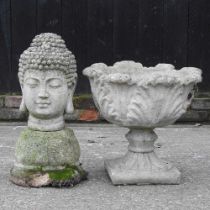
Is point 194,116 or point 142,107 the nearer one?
point 142,107

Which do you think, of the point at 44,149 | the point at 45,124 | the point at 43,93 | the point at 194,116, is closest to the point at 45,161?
the point at 44,149

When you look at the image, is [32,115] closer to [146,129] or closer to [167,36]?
[146,129]

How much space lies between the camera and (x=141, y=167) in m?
3.16

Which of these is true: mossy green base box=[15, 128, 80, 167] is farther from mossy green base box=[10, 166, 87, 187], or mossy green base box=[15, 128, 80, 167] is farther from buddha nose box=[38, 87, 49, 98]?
buddha nose box=[38, 87, 49, 98]

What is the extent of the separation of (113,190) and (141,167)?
0.23 m

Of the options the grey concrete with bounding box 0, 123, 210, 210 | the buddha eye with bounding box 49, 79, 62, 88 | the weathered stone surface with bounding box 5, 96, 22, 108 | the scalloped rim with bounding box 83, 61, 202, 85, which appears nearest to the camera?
the grey concrete with bounding box 0, 123, 210, 210

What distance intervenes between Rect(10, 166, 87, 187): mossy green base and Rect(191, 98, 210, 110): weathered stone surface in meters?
2.19

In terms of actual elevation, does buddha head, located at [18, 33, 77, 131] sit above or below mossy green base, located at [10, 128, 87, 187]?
above

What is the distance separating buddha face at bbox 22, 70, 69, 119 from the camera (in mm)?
3006

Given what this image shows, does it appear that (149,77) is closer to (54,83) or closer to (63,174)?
(54,83)

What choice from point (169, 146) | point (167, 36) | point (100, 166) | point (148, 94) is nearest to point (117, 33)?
point (167, 36)

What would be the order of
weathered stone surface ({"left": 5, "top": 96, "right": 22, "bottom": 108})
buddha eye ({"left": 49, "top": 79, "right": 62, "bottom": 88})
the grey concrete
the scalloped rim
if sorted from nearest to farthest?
the grey concrete, the scalloped rim, buddha eye ({"left": 49, "top": 79, "right": 62, "bottom": 88}), weathered stone surface ({"left": 5, "top": 96, "right": 22, "bottom": 108})

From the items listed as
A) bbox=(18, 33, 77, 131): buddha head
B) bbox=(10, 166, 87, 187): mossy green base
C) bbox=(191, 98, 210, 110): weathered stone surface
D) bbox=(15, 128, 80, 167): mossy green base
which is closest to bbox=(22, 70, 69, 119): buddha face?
bbox=(18, 33, 77, 131): buddha head

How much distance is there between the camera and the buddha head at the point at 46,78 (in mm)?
2992
